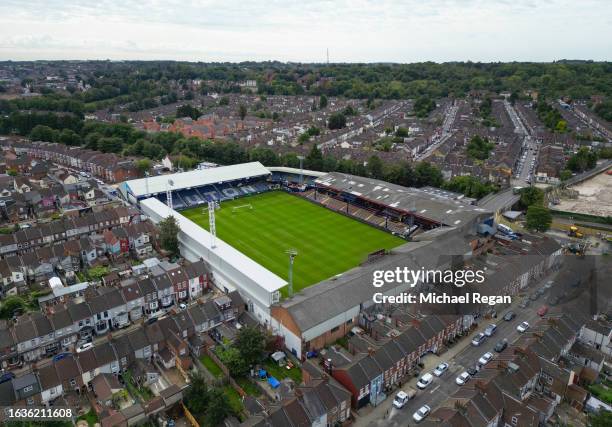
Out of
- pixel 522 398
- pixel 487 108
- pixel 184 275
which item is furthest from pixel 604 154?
pixel 184 275

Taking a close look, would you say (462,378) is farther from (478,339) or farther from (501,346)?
(501,346)

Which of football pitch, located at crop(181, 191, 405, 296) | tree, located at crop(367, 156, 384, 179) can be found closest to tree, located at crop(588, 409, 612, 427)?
football pitch, located at crop(181, 191, 405, 296)

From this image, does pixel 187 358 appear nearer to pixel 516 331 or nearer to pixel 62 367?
pixel 62 367

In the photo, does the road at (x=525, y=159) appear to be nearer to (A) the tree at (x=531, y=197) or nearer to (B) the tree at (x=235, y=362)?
(A) the tree at (x=531, y=197)

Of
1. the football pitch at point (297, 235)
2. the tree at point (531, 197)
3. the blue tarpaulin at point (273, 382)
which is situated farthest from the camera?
the tree at point (531, 197)

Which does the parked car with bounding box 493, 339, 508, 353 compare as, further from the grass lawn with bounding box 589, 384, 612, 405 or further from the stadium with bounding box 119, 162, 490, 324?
the stadium with bounding box 119, 162, 490, 324

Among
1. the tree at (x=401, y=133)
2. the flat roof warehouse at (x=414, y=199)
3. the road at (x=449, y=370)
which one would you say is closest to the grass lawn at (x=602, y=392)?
the road at (x=449, y=370)

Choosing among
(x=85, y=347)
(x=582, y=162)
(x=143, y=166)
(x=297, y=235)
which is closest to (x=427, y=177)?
(x=297, y=235)
